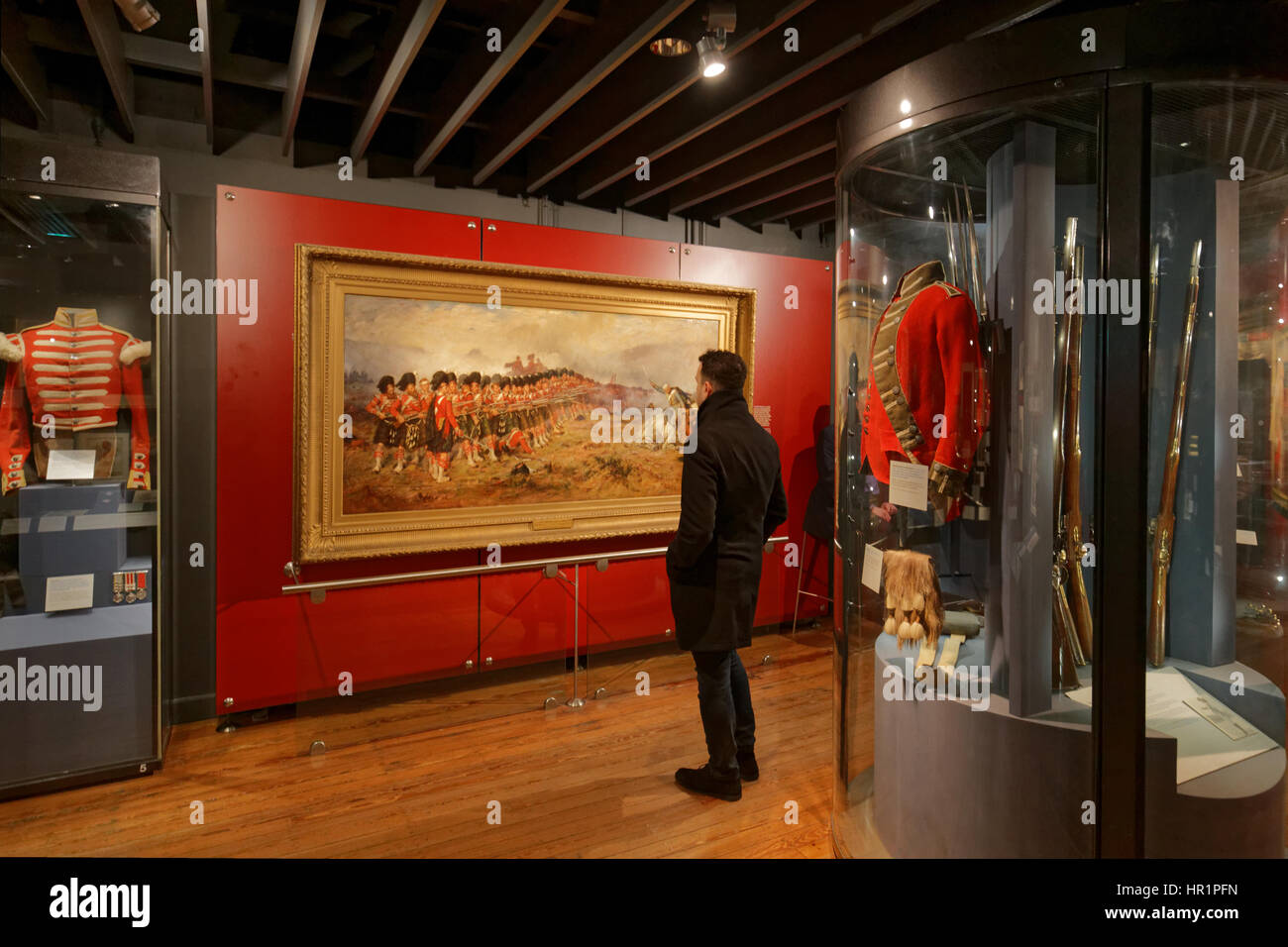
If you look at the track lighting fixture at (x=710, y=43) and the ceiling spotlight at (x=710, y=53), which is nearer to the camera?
the track lighting fixture at (x=710, y=43)

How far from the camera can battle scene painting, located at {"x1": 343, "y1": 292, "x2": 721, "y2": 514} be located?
12.1 feet

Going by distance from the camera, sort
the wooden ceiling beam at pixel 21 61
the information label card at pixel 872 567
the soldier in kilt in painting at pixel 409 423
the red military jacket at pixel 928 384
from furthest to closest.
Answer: the soldier in kilt in painting at pixel 409 423
the wooden ceiling beam at pixel 21 61
the information label card at pixel 872 567
the red military jacket at pixel 928 384

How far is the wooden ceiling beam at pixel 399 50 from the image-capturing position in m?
2.51

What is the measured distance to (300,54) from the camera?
2732 millimetres

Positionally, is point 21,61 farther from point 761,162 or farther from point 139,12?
point 761,162

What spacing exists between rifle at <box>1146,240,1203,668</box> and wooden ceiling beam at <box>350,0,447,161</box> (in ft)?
7.97

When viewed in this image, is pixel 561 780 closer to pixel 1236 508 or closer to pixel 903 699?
pixel 903 699

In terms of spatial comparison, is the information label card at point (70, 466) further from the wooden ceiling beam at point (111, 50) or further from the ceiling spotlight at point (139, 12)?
the ceiling spotlight at point (139, 12)

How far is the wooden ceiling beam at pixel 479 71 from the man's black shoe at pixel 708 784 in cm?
288

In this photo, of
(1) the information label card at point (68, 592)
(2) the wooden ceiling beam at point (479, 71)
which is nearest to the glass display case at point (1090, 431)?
(2) the wooden ceiling beam at point (479, 71)

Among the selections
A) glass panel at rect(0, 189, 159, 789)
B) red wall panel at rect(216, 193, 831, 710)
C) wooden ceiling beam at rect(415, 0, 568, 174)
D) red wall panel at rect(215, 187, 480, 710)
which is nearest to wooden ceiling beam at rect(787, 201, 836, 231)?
red wall panel at rect(216, 193, 831, 710)

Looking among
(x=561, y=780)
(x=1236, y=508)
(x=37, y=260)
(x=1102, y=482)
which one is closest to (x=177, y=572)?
(x=37, y=260)

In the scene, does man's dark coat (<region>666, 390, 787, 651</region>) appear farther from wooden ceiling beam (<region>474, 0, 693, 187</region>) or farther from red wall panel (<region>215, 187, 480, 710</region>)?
red wall panel (<region>215, 187, 480, 710</region>)

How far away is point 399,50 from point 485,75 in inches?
13.5
